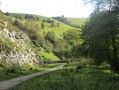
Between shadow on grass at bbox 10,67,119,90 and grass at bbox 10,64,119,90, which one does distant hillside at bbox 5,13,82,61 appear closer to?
grass at bbox 10,64,119,90

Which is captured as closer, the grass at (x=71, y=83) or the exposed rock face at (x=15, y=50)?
the grass at (x=71, y=83)

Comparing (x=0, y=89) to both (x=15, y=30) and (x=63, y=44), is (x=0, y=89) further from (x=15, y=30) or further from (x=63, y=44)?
(x=63, y=44)

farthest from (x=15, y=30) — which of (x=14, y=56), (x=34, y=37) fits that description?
(x=34, y=37)

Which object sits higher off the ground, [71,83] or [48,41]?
[48,41]

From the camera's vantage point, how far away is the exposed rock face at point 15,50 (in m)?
47.2

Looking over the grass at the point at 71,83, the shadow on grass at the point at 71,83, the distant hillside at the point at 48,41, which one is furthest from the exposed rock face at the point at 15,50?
the distant hillside at the point at 48,41

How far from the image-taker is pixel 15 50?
50938 mm

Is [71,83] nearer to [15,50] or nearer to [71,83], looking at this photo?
[71,83]

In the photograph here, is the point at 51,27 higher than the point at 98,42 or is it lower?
higher

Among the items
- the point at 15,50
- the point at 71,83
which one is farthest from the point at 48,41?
the point at 71,83

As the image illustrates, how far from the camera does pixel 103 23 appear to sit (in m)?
30.7

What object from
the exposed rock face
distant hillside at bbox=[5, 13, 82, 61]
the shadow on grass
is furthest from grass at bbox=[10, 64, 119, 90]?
distant hillside at bbox=[5, 13, 82, 61]

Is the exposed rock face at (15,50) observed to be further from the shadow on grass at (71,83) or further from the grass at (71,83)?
the shadow on grass at (71,83)

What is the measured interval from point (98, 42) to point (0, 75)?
12.9m
